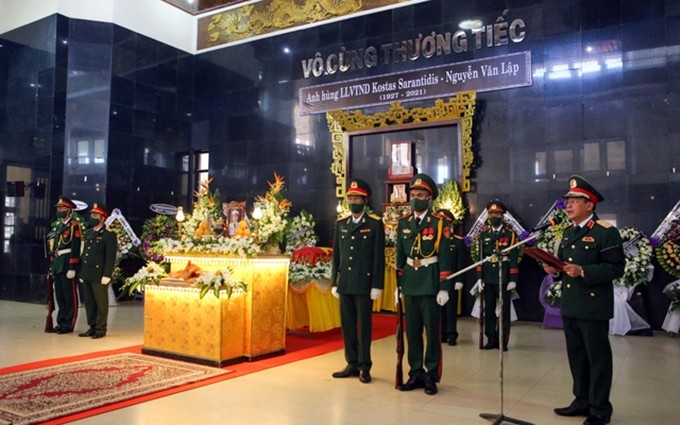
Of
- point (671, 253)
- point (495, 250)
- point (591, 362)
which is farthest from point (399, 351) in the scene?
point (671, 253)

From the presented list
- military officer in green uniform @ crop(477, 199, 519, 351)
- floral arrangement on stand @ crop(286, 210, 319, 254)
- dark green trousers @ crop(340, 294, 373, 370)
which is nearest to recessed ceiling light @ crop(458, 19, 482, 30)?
military officer in green uniform @ crop(477, 199, 519, 351)

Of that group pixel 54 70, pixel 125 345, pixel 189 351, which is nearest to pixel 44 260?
pixel 54 70

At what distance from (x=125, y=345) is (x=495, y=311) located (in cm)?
450

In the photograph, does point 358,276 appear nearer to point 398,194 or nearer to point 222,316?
point 222,316

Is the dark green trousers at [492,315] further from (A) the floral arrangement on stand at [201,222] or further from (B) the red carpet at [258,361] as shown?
(A) the floral arrangement on stand at [201,222]

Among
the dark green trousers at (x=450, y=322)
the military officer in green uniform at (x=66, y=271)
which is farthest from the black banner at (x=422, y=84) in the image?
the military officer in green uniform at (x=66, y=271)

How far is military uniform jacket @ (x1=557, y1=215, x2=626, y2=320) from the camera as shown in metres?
3.86

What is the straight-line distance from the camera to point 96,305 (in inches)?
291

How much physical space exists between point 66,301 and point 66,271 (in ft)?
1.33

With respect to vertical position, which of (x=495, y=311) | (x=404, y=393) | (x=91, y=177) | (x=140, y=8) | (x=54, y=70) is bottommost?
(x=404, y=393)

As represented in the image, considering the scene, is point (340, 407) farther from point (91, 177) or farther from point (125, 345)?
point (91, 177)

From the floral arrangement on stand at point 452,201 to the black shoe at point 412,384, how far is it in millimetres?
4884

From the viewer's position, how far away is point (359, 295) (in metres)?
5.22

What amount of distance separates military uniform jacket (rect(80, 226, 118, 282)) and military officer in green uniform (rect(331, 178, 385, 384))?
363 centimetres
